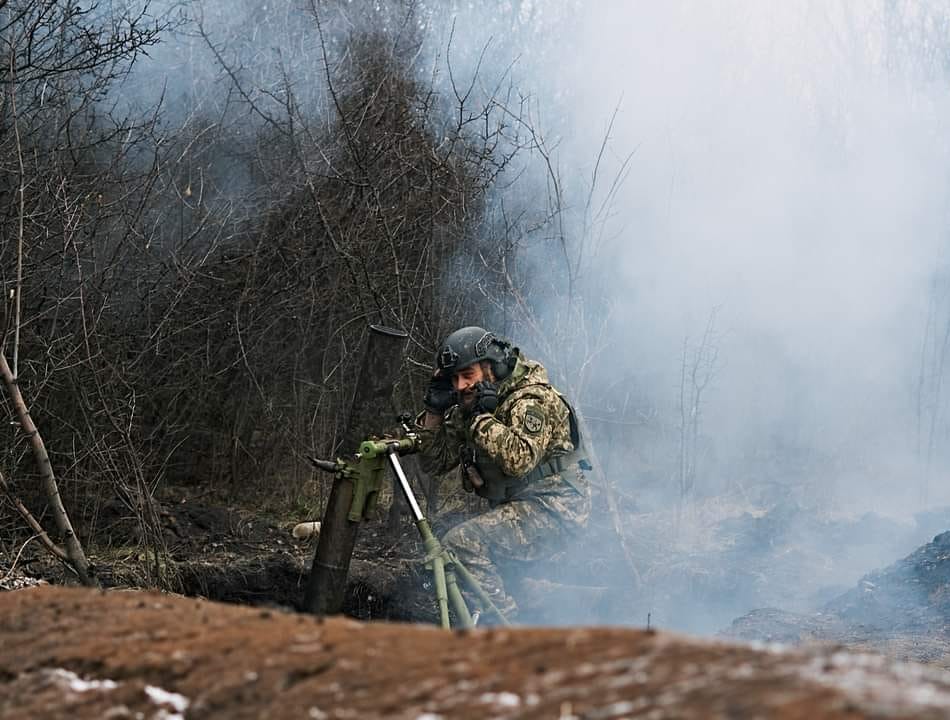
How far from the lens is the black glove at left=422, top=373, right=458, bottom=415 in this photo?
6496 mm

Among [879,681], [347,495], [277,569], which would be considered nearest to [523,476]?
[347,495]

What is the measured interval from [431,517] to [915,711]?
749 cm

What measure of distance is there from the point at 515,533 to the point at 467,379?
0.89m

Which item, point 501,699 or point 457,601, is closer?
point 501,699

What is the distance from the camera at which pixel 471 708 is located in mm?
2324

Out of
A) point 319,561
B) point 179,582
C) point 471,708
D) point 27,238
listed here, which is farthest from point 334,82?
point 471,708

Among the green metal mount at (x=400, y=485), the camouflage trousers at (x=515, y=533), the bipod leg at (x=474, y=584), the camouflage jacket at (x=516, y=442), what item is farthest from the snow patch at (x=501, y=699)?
the camouflage trousers at (x=515, y=533)

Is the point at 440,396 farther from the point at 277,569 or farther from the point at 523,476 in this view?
the point at 277,569

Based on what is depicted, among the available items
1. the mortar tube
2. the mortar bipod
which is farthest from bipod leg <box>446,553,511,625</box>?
the mortar tube

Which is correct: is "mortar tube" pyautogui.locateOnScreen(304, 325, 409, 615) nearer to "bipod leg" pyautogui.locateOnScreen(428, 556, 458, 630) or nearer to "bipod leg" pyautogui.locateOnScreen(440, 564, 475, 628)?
"bipod leg" pyautogui.locateOnScreen(428, 556, 458, 630)

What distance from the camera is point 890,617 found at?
8312mm

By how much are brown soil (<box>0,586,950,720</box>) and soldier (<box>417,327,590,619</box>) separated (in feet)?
10.1

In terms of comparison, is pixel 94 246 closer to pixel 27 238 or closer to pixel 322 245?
pixel 27 238

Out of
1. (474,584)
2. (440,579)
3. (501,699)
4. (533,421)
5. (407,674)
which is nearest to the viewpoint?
(501,699)
